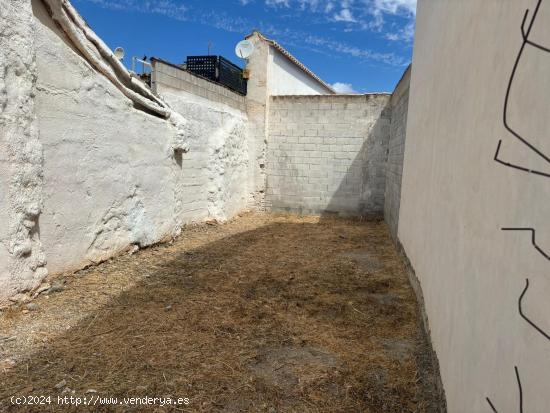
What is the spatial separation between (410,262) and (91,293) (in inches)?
144

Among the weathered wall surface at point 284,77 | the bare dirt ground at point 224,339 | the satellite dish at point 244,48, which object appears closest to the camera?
the bare dirt ground at point 224,339

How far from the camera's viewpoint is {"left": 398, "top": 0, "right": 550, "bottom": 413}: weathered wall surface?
1061mm

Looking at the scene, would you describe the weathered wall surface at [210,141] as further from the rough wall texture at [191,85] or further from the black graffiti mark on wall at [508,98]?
the black graffiti mark on wall at [508,98]

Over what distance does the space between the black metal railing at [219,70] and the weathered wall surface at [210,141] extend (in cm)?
60

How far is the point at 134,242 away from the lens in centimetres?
502

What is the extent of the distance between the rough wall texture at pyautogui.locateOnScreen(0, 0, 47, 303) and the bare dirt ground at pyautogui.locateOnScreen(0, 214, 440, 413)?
385 mm

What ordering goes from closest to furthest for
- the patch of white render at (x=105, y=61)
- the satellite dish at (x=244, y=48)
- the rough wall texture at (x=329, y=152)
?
the patch of white render at (x=105, y=61) → the satellite dish at (x=244, y=48) → the rough wall texture at (x=329, y=152)

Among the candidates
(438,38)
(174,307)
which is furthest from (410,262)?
(174,307)

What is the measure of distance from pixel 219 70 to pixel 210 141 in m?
2.24

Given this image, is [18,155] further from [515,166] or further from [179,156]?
[515,166]

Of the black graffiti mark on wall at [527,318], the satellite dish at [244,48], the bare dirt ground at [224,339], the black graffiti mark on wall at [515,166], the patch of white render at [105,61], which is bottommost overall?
the bare dirt ground at [224,339]

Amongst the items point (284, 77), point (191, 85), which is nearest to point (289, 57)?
point (284, 77)

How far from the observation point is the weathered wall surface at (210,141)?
20.7ft

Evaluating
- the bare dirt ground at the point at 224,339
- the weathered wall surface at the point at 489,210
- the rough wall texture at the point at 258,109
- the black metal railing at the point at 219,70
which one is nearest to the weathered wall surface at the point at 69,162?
the bare dirt ground at the point at 224,339
